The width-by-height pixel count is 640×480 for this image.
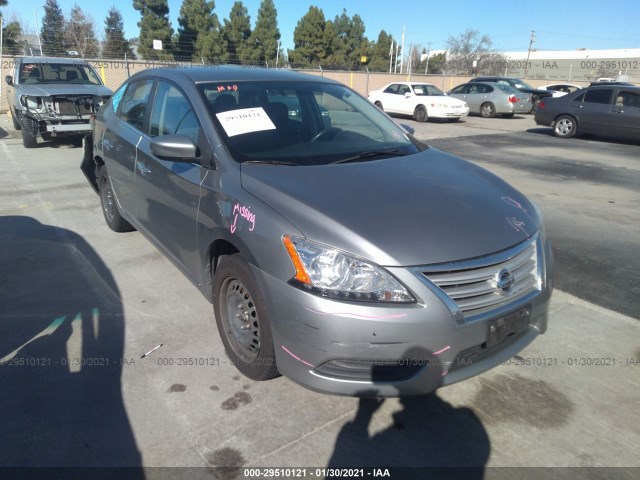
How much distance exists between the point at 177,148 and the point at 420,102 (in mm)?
17530

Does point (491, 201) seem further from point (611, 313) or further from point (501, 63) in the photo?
point (501, 63)

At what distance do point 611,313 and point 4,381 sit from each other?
14.0 feet

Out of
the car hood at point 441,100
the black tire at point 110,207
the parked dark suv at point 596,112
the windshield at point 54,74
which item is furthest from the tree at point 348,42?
the black tire at point 110,207

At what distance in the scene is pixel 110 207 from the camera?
5363 millimetres

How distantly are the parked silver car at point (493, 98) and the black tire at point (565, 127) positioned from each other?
19.0 feet

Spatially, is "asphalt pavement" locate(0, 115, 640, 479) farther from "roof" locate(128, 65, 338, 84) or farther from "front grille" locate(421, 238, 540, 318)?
"roof" locate(128, 65, 338, 84)

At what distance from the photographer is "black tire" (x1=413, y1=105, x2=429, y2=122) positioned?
1914 centimetres

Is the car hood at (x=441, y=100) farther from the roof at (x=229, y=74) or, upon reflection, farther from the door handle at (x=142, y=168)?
the door handle at (x=142, y=168)

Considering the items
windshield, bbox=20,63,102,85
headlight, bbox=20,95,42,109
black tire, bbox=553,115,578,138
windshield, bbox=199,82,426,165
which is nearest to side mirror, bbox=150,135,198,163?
windshield, bbox=199,82,426,165

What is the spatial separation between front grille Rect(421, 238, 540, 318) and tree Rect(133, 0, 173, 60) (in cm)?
4139

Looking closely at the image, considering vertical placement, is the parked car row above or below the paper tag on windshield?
above

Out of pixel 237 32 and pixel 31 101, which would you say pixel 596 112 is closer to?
pixel 31 101

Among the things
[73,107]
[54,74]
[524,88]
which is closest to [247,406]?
[73,107]

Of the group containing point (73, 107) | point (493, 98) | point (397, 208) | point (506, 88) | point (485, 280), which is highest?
point (506, 88)
